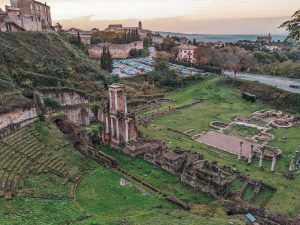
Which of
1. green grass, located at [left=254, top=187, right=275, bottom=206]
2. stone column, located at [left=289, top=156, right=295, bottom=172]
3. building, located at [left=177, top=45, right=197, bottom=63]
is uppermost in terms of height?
building, located at [left=177, top=45, right=197, bottom=63]

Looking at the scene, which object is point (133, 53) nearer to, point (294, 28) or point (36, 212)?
point (36, 212)

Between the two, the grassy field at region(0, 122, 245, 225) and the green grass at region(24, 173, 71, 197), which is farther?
the green grass at region(24, 173, 71, 197)

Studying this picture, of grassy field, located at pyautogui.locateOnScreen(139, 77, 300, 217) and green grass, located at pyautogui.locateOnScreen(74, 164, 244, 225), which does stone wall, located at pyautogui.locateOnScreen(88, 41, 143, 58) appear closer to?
grassy field, located at pyautogui.locateOnScreen(139, 77, 300, 217)

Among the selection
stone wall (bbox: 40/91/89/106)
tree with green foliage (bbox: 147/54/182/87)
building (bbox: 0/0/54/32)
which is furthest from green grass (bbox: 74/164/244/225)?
building (bbox: 0/0/54/32)

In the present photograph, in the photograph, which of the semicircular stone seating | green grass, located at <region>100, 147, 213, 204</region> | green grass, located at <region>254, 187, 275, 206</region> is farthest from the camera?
green grass, located at <region>100, 147, 213, 204</region>

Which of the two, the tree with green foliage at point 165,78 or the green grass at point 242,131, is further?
the tree with green foliage at point 165,78

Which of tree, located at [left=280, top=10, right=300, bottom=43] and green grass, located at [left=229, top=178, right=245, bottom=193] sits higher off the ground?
tree, located at [left=280, top=10, right=300, bottom=43]

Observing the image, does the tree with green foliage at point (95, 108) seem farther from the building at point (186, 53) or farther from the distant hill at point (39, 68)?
the building at point (186, 53)

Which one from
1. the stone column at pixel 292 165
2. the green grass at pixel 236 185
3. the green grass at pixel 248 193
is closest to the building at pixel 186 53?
the stone column at pixel 292 165

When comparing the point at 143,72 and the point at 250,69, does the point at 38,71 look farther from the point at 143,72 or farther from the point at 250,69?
the point at 250,69
